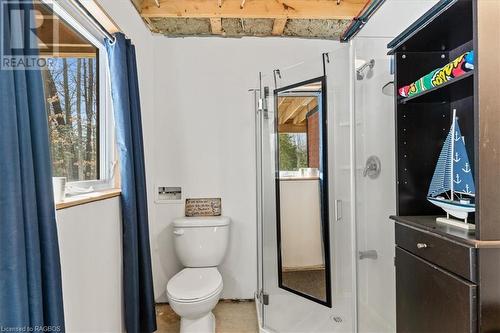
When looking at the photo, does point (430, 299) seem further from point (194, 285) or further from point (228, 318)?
point (228, 318)

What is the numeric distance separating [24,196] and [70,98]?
80 cm

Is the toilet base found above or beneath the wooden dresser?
beneath

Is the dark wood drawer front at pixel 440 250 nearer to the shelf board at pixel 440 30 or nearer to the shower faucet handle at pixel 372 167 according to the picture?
the shower faucet handle at pixel 372 167

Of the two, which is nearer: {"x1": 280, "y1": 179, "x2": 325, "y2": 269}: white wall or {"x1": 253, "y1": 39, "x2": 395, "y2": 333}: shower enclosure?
{"x1": 253, "y1": 39, "x2": 395, "y2": 333}: shower enclosure

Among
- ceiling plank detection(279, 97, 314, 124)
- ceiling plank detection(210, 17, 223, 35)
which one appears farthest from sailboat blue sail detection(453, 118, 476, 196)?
ceiling plank detection(210, 17, 223, 35)

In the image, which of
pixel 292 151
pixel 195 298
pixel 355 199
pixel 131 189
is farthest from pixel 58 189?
pixel 355 199

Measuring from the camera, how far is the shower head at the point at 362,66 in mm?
1836

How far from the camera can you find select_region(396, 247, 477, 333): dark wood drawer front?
0.96 meters

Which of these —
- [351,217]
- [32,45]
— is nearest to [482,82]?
[351,217]

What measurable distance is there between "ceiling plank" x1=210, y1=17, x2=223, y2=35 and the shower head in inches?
47.4

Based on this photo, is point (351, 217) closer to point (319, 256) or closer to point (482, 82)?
point (319, 256)

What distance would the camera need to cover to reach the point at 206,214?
258 cm

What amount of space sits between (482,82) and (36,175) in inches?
56.0

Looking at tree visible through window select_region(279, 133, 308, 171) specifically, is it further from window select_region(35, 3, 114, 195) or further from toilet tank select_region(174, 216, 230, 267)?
window select_region(35, 3, 114, 195)
